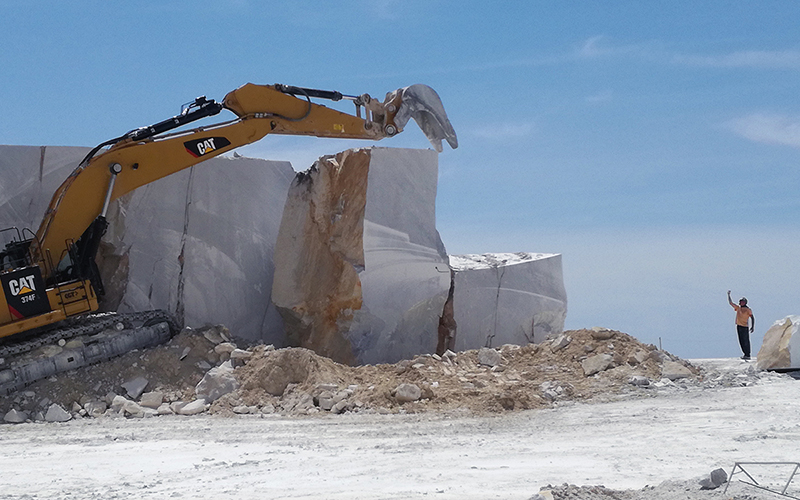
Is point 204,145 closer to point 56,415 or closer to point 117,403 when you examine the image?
point 117,403

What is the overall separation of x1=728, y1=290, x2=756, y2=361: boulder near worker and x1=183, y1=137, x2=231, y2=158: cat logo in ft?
27.4

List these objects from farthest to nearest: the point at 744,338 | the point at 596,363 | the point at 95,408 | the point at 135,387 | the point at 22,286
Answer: the point at 744,338, the point at 596,363, the point at 135,387, the point at 22,286, the point at 95,408

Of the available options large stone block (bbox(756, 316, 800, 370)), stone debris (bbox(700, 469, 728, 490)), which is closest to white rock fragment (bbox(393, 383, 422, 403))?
stone debris (bbox(700, 469, 728, 490))

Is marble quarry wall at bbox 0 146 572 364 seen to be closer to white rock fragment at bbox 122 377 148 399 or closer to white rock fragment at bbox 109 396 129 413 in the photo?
white rock fragment at bbox 122 377 148 399

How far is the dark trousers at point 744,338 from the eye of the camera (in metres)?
13.0

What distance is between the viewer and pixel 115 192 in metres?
10.1

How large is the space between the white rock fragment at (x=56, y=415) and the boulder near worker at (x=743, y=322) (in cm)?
991

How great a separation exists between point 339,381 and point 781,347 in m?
5.96

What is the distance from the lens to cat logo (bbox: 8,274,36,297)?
9.09 meters

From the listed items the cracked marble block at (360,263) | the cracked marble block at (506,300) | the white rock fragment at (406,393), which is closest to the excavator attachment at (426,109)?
the cracked marble block at (360,263)

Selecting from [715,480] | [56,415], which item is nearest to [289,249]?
[56,415]

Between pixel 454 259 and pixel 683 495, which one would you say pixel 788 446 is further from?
pixel 454 259

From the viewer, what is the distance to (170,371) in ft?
31.6

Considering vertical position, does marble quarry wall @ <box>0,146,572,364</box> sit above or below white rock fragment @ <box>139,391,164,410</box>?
above
